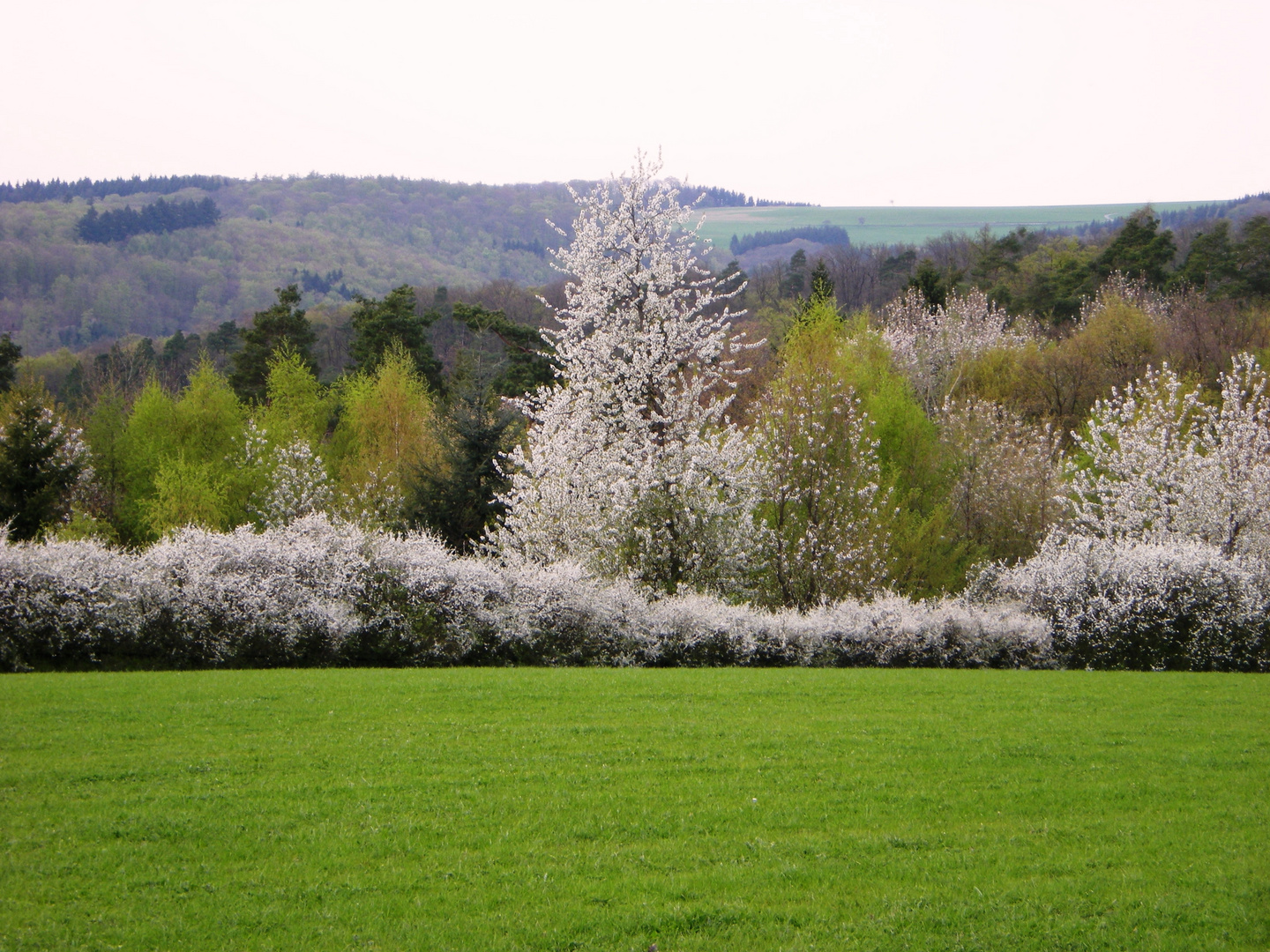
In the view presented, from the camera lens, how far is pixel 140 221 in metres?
116

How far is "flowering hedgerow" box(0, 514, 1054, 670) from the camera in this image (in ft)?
45.4

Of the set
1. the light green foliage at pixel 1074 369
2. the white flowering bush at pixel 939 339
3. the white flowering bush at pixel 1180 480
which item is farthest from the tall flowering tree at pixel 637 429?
the light green foliage at pixel 1074 369

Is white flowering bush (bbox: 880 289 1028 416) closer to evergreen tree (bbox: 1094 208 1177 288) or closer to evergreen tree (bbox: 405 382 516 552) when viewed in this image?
evergreen tree (bbox: 1094 208 1177 288)

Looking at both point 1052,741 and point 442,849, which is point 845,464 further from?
point 442,849

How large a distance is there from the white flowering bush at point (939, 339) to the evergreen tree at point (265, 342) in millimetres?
27272

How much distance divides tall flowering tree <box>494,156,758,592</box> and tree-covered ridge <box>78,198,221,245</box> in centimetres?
11405

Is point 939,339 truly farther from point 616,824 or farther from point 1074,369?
point 616,824

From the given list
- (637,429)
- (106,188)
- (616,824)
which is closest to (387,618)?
(637,429)

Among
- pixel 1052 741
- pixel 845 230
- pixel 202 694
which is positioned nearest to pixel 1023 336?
pixel 1052 741

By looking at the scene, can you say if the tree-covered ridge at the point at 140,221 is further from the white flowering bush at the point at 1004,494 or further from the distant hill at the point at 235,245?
the white flowering bush at the point at 1004,494

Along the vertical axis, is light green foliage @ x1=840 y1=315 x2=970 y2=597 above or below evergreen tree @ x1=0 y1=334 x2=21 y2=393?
below

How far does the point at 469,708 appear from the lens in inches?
397

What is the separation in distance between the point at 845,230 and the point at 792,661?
595ft

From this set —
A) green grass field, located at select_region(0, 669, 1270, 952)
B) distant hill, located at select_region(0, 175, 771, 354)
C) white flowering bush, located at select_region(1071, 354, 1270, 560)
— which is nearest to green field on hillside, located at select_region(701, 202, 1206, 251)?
distant hill, located at select_region(0, 175, 771, 354)
